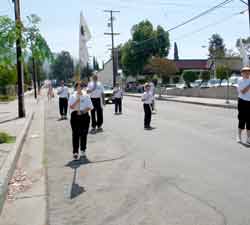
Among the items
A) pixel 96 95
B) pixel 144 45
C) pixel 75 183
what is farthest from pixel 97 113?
pixel 144 45

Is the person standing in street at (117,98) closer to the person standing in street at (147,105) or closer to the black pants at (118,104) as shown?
the black pants at (118,104)

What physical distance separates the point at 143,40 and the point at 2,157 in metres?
57.6

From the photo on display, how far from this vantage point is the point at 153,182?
6848 millimetres

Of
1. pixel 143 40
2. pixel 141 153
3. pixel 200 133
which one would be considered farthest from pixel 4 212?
pixel 143 40

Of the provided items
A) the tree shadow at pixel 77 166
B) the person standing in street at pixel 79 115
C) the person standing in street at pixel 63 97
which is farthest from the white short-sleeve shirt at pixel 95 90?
the person standing in street at pixel 63 97

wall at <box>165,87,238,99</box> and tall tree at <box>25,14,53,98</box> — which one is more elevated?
tall tree at <box>25,14,53,98</box>

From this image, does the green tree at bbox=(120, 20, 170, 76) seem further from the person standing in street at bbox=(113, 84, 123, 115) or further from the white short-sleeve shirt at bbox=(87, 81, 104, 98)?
the white short-sleeve shirt at bbox=(87, 81, 104, 98)

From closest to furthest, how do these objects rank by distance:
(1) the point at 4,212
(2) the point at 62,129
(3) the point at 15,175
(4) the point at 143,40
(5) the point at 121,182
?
(1) the point at 4,212 → (5) the point at 121,182 → (3) the point at 15,175 → (2) the point at 62,129 → (4) the point at 143,40

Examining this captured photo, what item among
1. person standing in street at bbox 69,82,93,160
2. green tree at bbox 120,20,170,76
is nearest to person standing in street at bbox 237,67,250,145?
person standing in street at bbox 69,82,93,160

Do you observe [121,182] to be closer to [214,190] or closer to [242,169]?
[214,190]

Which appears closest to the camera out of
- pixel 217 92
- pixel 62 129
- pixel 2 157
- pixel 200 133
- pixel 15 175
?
pixel 15 175

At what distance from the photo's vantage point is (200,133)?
12500 millimetres

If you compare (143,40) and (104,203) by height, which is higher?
(143,40)

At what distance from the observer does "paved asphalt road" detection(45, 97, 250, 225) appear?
526 centimetres
